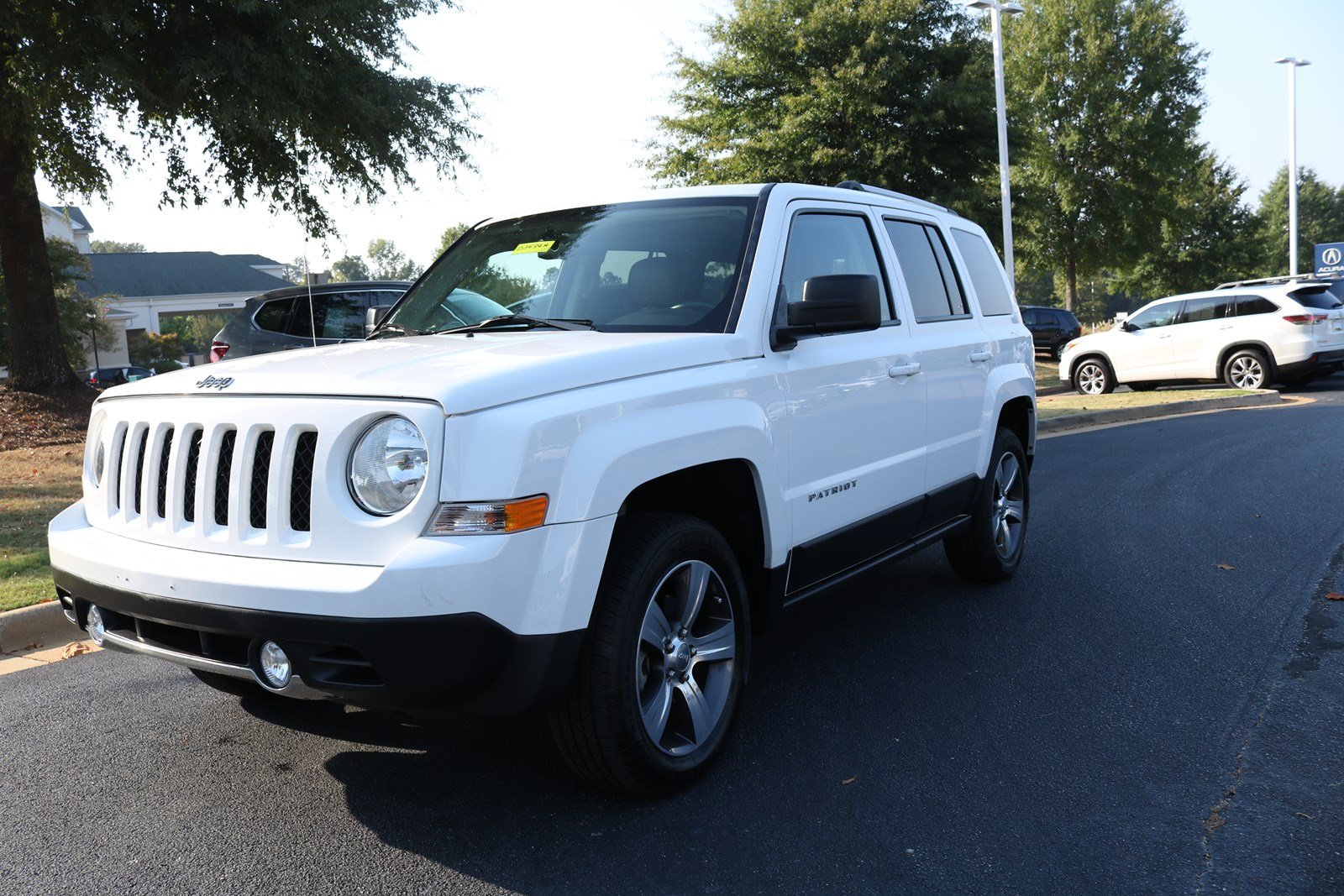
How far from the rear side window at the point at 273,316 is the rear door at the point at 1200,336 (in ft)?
45.8

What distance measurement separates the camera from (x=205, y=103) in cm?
1316

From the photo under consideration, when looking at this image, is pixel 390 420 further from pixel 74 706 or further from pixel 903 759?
pixel 74 706

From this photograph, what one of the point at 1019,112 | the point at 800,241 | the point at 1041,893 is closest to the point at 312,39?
the point at 800,241

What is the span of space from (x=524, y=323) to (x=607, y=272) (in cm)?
42

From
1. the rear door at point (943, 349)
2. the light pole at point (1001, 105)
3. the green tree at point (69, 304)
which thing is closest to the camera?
the rear door at point (943, 349)

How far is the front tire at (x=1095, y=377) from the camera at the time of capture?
19281mm

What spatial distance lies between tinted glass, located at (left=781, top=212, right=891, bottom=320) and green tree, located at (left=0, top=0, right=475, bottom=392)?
954cm

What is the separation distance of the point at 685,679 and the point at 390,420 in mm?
1296

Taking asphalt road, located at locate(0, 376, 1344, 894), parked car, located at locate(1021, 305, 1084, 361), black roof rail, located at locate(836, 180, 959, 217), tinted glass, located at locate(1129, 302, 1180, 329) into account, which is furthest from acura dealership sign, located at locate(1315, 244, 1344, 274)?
black roof rail, located at locate(836, 180, 959, 217)

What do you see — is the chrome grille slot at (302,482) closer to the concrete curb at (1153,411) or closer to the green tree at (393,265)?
the concrete curb at (1153,411)

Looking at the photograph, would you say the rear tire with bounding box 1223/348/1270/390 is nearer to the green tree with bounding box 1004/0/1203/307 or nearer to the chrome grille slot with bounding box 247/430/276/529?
the green tree with bounding box 1004/0/1203/307

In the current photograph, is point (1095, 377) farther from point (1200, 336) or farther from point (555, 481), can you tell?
point (555, 481)

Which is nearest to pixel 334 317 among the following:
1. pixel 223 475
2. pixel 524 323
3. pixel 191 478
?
pixel 524 323

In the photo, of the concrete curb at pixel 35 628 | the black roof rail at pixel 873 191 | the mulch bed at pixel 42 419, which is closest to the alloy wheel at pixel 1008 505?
the black roof rail at pixel 873 191
